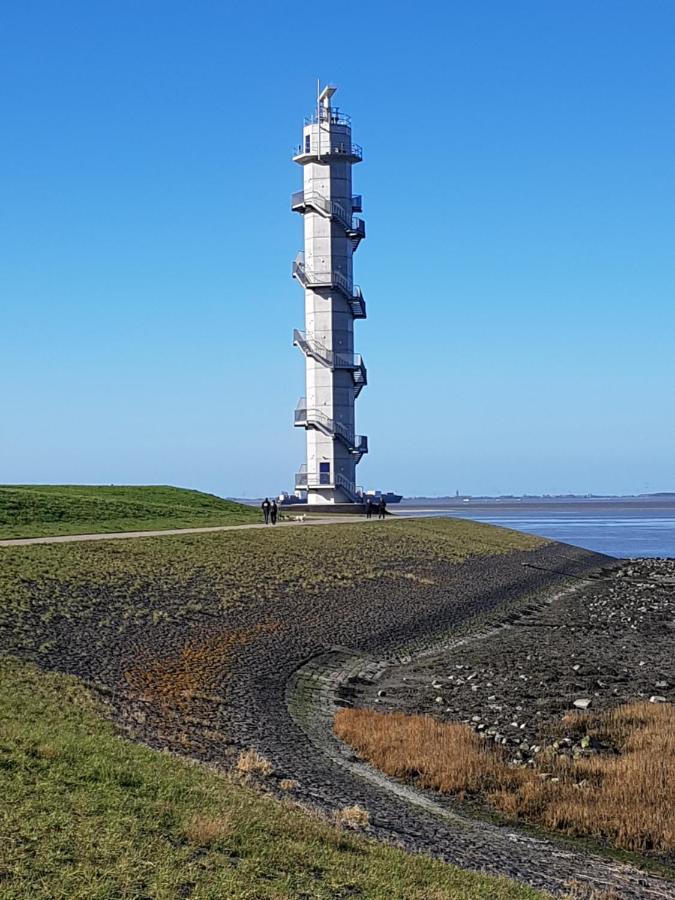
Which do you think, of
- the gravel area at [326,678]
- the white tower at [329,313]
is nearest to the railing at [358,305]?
the white tower at [329,313]

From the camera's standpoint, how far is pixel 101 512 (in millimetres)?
54031

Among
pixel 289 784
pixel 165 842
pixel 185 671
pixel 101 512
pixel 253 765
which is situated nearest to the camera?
pixel 165 842

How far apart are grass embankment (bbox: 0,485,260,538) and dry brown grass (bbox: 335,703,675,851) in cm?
2501

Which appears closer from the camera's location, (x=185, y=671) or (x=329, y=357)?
(x=185, y=671)

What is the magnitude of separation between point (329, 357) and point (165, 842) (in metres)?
61.6

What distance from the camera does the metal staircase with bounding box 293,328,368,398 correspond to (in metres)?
70.8

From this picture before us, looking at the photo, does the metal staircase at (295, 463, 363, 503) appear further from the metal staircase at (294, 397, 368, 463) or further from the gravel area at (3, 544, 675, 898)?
the gravel area at (3, 544, 675, 898)

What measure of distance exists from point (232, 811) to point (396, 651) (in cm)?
1858

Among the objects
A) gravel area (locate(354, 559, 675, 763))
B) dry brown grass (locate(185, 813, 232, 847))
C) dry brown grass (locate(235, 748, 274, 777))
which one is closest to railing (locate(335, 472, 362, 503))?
gravel area (locate(354, 559, 675, 763))

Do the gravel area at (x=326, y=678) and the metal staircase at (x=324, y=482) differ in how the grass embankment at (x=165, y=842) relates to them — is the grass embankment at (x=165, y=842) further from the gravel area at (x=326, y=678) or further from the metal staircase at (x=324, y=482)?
the metal staircase at (x=324, y=482)

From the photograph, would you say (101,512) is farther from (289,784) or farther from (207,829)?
(207,829)

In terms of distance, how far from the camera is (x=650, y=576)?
55.2m

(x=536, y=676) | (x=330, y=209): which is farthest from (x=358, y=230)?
(x=536, y=676)

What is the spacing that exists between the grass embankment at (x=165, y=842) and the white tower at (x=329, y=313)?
2302 inches
